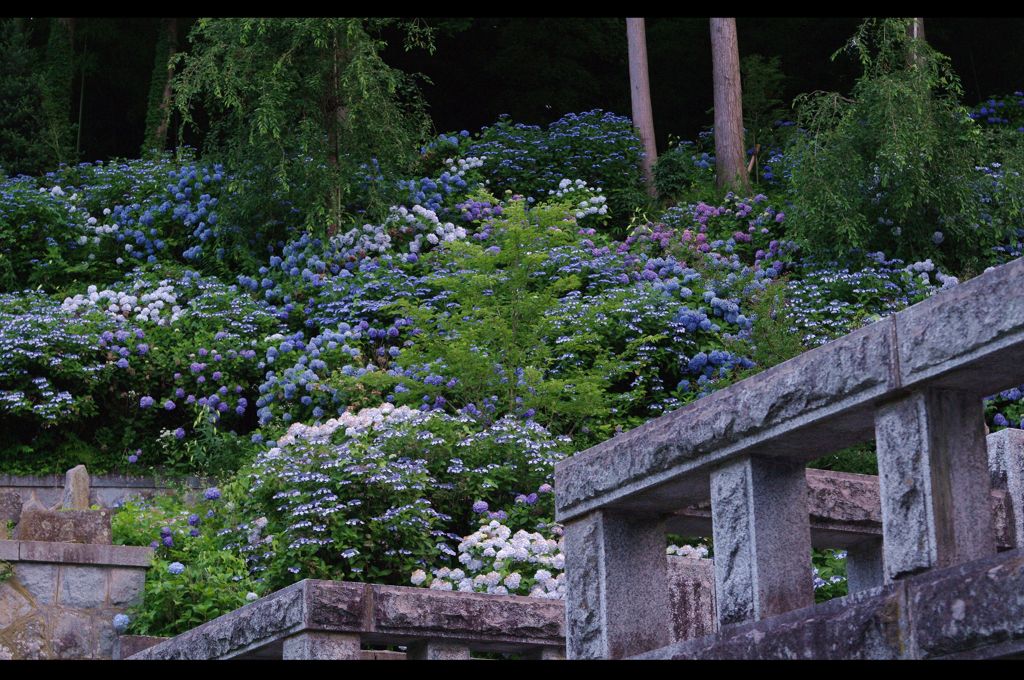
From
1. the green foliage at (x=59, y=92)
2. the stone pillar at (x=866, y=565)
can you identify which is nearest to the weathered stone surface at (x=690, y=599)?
the stone pillar at (x=866, y=565)

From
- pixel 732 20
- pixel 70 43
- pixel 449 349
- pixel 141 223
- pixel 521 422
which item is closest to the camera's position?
pixel 521 422

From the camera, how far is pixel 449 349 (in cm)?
1015

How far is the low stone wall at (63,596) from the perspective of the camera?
7.94 meters

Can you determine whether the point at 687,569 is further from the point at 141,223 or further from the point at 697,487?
the point at 141,223

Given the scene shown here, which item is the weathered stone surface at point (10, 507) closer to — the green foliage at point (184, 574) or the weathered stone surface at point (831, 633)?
the green foliage at point (184, 574)

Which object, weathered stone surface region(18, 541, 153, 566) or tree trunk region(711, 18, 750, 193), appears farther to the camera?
tree trunk region(711, 18, 750, 193)

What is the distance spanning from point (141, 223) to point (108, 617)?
749 centimetres

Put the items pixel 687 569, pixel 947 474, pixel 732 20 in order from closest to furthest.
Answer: pixel 947 474 < pixel 687 569 < pixel 732 20

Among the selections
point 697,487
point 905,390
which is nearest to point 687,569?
point 697,487

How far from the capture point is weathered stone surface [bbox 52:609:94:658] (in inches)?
316

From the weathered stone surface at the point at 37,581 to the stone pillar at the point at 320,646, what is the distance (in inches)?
173

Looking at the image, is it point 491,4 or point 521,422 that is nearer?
point 521,422

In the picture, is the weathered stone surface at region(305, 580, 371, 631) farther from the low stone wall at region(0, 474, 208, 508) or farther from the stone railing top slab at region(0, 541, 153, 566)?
the low stone wall at region(0, 474, 208, 508)

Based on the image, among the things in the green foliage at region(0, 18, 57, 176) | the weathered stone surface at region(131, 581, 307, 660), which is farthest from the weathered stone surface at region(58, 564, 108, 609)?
the green foliage at region(0, 18, 57, 176)
